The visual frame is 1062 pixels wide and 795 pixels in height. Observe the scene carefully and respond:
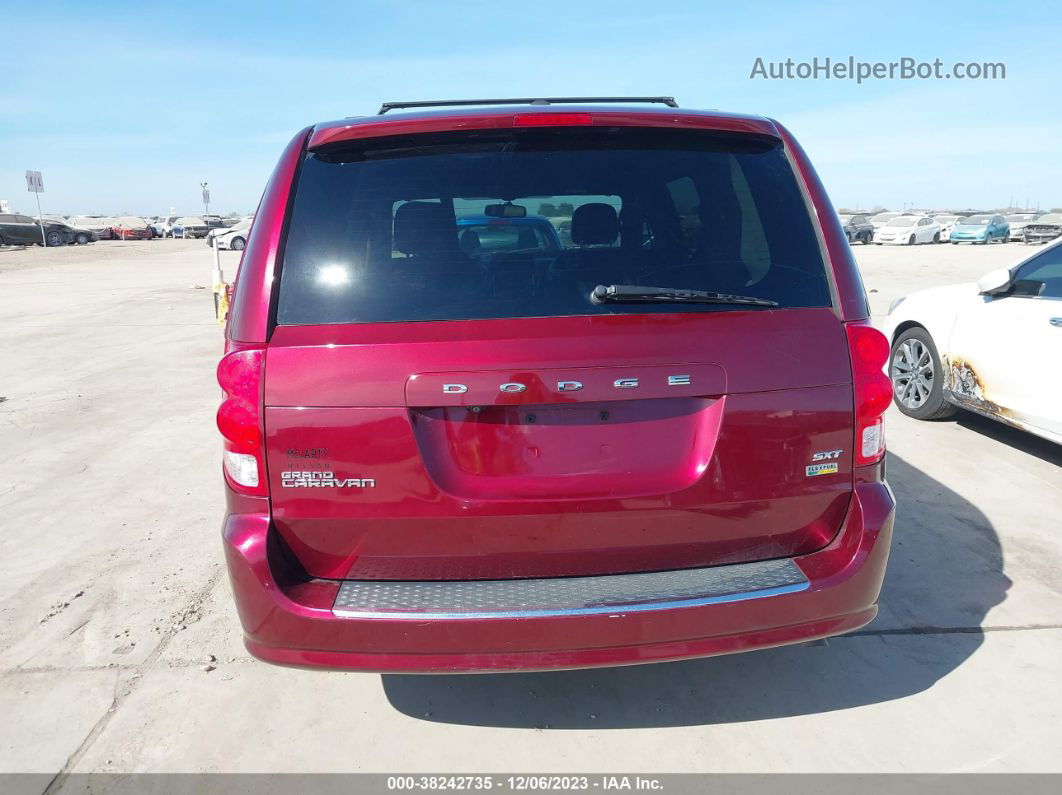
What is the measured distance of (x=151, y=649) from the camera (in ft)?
10.7

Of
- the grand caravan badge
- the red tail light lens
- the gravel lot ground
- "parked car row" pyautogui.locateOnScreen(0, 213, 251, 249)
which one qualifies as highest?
the red tail light lens

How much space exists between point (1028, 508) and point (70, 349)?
10296mm

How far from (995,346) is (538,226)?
420 cm

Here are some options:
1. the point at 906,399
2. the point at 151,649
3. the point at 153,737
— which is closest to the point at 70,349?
the point at 151,649

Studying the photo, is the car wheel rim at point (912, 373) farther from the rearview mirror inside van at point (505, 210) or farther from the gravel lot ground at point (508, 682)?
the rearview mirror inside van at point (505, 210)

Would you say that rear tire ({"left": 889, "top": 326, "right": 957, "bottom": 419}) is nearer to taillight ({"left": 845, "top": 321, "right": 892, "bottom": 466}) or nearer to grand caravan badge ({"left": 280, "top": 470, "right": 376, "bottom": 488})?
taillight ({"left": 845, "top": 321, "right": 892, "bottom": 466})

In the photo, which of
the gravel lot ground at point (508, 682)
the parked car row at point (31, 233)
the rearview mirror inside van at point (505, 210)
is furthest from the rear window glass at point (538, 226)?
the parked car row at point (31, 233)

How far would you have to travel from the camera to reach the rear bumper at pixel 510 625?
223 cm

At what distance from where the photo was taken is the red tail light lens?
8.05 feet

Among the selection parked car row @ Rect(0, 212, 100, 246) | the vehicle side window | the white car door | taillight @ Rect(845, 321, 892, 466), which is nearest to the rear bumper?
taillight @ Rect(845, 321, 892, 466)

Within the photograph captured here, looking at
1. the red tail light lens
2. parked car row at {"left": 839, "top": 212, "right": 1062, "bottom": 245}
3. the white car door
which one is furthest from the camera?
parked car row at {"left": 839, "top": 212, "right": 1062, "bottom": 245}

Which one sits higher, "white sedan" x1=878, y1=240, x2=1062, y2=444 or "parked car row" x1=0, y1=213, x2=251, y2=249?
"white sedan" x1=878, y1=240, x2=1062, y2=444

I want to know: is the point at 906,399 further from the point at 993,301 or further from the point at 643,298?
the point at 643,298

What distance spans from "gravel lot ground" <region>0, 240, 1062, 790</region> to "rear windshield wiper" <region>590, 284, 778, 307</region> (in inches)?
58.4
